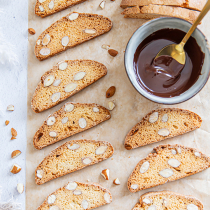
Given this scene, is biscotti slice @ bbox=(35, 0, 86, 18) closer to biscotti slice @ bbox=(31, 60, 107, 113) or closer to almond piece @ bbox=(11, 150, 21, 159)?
biscotti slice @ bbox=(31, 60, 107, 113)

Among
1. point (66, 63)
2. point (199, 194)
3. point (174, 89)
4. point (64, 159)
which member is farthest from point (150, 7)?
point (199, 194)

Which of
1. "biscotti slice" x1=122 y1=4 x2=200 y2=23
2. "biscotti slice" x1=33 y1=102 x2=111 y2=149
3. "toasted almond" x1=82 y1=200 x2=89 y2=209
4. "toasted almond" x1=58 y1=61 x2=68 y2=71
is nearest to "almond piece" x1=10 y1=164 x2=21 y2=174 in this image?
"biscotti slice" x1=33 y1=102 x2=111 y2=149

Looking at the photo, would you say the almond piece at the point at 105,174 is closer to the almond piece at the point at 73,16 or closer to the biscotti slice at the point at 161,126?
the biscotti slice at the point at 161,126

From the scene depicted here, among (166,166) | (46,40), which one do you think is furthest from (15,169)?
(166,166)

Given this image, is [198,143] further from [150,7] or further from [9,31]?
[9,31]

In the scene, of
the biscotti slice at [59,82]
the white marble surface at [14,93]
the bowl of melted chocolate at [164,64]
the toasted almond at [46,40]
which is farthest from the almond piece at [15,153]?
the bowl of melted chocolate at [164,64]

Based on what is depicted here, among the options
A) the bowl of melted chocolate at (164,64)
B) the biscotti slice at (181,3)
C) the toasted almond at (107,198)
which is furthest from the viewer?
the toasted almond at (107,198)
